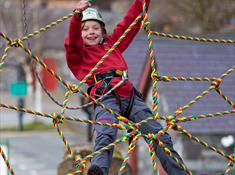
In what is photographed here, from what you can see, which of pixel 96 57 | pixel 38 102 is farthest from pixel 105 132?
pixel 38 102

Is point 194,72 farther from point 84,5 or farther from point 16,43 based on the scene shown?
point 16,43

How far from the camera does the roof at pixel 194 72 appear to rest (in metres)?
10.1

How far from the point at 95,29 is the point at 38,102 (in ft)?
72.2

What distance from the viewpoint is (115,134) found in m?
4.23

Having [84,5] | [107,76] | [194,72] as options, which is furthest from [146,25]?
[194,72]

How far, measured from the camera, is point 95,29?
472cm

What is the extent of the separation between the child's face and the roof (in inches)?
205

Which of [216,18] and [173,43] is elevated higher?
[216,18]

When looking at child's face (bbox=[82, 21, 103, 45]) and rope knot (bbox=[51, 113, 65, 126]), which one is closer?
rope knot (bbox=[51, 113, 65, 126])

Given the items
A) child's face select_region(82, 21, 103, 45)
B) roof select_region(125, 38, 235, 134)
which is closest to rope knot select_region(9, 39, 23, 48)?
child's face select_region(82, 21, 103, 45)

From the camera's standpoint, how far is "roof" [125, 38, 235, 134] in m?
10.1

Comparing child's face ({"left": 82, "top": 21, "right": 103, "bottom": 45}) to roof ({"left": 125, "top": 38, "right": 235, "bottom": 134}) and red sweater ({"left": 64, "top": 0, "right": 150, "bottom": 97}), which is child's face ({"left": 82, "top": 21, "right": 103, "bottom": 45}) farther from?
roof ({"left": 125, "top": 38, "right": 235, "bottom": 134})

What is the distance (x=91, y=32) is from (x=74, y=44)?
0.33 meters

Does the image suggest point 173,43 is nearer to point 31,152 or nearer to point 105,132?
point 105,132
